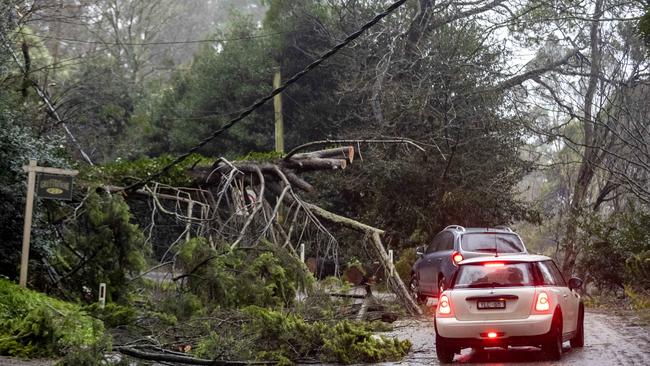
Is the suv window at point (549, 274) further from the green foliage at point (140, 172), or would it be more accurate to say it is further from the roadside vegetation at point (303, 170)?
the green foliage at point (140, 172)

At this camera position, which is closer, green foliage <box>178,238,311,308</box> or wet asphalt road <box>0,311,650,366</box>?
wet asphalt road <box>0,311,650,366</box>

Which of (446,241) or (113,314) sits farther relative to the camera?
(446,241)

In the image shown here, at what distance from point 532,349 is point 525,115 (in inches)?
690

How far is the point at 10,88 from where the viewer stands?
20344mm

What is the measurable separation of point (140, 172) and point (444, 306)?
34.2 feet

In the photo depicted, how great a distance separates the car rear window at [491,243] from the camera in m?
18.8

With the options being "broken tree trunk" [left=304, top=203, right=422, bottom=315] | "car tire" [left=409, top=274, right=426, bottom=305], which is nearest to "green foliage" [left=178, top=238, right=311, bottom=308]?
"broken tree trunk" [left=304, top=203, right=422, bottom=315]

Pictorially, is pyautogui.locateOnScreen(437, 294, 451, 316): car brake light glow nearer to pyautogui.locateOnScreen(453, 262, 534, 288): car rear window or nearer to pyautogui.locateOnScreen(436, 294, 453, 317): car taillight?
pyautogui.locateOnScreen(436, 294, 453, 317): car taillight

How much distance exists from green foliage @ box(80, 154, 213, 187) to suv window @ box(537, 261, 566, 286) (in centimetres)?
1018

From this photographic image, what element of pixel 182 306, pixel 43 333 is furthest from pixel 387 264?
pixel 43 333

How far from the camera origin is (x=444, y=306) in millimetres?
12430

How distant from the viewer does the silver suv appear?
1861cm

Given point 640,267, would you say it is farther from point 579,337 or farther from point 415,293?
point 579,337

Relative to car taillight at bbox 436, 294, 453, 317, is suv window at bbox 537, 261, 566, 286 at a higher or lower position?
higher
